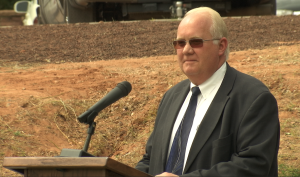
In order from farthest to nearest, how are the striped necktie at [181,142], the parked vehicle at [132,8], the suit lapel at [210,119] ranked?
the parked vehicle at [132,8], the striped necktie at [181,142], the suit lapel at [210,119]

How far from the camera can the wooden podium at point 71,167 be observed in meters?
2.39

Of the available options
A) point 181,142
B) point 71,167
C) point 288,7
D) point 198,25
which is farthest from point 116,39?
point 71,167

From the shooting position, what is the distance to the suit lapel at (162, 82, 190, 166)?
3.39 metres

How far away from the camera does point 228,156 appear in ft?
10.2

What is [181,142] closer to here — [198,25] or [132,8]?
[198,25]

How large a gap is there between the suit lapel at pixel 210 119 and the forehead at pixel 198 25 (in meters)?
0.39

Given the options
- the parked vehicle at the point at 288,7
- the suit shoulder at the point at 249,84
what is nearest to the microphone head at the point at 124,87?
the suit shoulder at the point at 249,84

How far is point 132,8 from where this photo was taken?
13.0 m

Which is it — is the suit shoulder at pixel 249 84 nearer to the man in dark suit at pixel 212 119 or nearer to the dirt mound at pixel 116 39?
the man in dark suit at pixel 212 119

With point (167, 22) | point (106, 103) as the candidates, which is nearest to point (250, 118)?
point (106, 103)

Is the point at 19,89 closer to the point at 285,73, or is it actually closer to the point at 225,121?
the point at 285,73

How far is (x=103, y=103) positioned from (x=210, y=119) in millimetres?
788

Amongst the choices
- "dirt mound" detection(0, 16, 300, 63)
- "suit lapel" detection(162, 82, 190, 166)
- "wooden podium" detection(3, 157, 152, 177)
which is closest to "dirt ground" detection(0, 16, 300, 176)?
"dirt mound" detection(0, 16, 300, 63)

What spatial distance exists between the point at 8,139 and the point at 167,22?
624 centimetres
